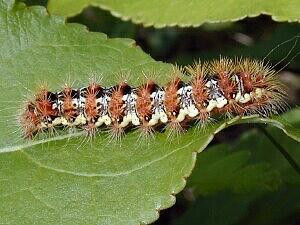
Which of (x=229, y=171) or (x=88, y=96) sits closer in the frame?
(x=88, y=96)

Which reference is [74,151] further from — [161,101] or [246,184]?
[246,184]

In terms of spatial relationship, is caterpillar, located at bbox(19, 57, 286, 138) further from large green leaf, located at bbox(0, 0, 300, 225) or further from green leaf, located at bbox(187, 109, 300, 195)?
green leaf, located at bbox(187, 109, 300, 195)

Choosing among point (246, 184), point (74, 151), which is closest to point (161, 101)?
point (74, 151)

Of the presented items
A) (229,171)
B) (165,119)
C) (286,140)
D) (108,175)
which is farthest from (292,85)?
(108,175)

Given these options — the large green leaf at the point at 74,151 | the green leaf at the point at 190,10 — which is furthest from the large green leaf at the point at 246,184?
the green leaf at the point at 190,10

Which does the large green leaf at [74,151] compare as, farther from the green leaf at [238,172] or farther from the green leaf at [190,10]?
the green leaf at [238,172]

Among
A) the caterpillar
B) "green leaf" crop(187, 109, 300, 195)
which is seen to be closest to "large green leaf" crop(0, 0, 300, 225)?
the caterpillar

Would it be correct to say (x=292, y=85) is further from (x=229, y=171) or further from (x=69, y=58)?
(x=69, y=58)
